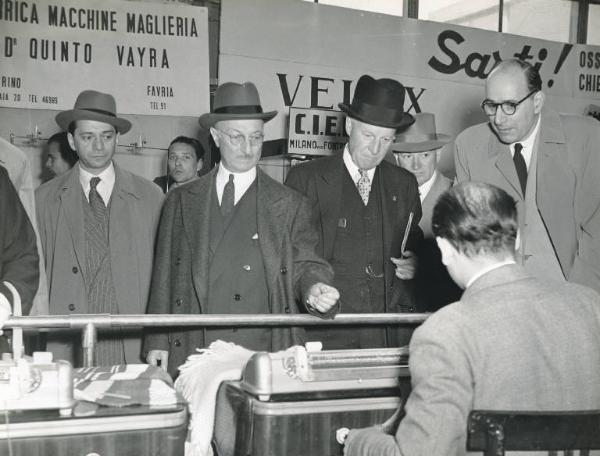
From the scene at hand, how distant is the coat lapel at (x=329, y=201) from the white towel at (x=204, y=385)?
982 mm

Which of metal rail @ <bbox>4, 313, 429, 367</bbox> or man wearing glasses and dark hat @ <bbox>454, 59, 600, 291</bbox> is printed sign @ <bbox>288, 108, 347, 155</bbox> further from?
metal rail @ <bbox>4, 313, 429, 367</bbox>

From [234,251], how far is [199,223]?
19 cm

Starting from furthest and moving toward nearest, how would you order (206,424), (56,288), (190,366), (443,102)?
(443,102), (56,288), (190,366), (206,424)

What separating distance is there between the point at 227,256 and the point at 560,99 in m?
6.81

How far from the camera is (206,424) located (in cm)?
229

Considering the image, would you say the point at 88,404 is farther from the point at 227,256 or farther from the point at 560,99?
the point at 560,99

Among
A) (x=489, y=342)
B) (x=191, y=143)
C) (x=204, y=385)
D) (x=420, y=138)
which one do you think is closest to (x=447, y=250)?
(x=489, y=342)

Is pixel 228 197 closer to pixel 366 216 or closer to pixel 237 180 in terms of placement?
pixel 237 180

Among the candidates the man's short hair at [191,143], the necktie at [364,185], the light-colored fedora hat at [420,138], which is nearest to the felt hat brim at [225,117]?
the necktie at [364,185]

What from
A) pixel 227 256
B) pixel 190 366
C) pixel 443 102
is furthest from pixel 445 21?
pixel 190 366

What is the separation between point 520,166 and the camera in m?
3.44

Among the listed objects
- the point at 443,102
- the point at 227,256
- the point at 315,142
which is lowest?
the point at 227,256

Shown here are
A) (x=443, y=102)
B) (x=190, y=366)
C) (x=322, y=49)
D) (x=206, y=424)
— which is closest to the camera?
(x=206, y=424)

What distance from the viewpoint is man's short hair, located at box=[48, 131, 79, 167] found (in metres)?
6.20
